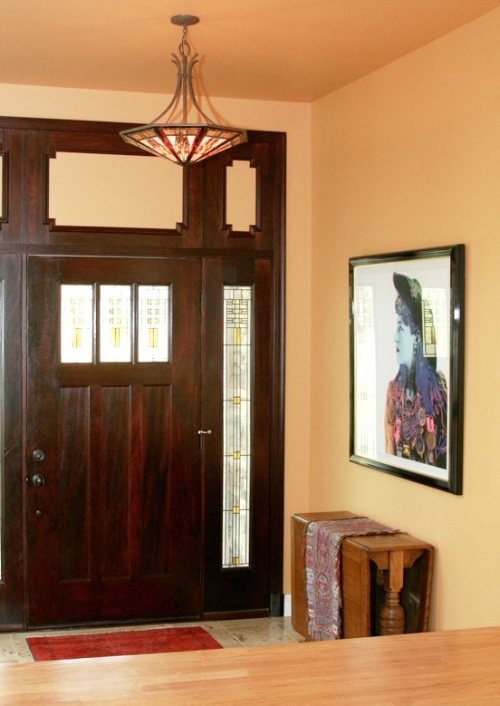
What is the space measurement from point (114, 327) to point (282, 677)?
313cm

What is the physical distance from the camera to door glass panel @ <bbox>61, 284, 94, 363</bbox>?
16.6 feet

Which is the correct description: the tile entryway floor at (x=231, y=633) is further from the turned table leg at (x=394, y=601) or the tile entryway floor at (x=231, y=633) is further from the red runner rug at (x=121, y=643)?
the turned table leg at (x=394, y=601)

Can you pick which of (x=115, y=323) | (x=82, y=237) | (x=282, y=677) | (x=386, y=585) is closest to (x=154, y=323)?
(x=115, y=323)

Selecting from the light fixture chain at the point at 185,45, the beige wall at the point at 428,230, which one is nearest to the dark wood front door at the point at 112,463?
the beige wall at the point at 428,230

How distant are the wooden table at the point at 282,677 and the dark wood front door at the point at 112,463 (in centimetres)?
272

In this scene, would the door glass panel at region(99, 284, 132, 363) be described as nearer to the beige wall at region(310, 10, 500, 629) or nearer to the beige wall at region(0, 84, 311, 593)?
the beige wall at region(0, 84, 311, 593)

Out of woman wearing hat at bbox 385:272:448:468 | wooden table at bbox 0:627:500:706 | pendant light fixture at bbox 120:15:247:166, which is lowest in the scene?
wooden table at bbox 0:627:500:706

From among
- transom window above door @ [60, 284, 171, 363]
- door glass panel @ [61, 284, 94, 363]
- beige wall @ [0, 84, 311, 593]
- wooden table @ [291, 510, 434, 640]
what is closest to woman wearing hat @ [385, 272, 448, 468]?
wooden table @ [291, 510, 434, 640]

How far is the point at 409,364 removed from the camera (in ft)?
13.7

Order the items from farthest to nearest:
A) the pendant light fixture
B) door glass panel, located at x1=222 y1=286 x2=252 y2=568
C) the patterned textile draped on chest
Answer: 1. door glass panel, located at x1=222 y1=286 x2=252 y2=568
2. the patterned textile draped on chest
3. the pendant light fixture

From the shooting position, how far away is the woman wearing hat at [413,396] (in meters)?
3.95

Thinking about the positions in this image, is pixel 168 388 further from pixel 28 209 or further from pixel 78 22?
pixel 78 22

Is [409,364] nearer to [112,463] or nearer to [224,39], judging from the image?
[224,39]

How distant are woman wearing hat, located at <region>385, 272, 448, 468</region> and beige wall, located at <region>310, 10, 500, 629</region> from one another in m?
0.17
